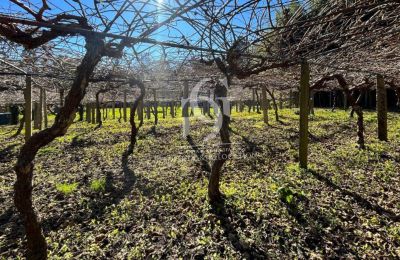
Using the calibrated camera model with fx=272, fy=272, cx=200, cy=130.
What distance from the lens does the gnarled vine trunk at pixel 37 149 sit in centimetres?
235

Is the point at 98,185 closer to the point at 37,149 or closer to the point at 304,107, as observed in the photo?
the point at 37,149

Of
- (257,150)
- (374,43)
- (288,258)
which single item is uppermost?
(374,43)

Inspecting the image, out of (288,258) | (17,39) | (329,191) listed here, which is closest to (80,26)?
(17,39)

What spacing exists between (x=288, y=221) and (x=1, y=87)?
1387cm

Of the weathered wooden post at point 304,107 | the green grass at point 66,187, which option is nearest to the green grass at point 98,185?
the green grass at point 66,187

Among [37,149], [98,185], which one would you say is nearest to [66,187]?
[98,185]

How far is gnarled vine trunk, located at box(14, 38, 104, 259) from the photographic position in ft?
7.71

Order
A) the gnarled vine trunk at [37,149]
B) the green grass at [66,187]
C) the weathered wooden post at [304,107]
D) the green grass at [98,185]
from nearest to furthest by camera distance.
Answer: the gnarled vine trunk at [37,149]
the green grass at [66,187]
the green grass at [98,185]
the weathered wooden post at [304,107]

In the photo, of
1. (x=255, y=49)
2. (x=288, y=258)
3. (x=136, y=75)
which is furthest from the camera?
(x=136, y=75)

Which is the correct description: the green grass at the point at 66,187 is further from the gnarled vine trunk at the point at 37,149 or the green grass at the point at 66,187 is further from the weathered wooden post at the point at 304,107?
the weathered wooden post at the point at 304,107

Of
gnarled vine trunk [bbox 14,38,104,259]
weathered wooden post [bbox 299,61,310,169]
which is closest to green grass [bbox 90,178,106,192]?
gnarled vine trunk [bbox 14,38,104,259]

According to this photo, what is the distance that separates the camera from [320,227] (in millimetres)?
3516

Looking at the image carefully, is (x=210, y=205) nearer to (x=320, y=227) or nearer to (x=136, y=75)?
(x=320, y=227)

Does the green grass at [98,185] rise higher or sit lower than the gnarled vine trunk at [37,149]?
lower
